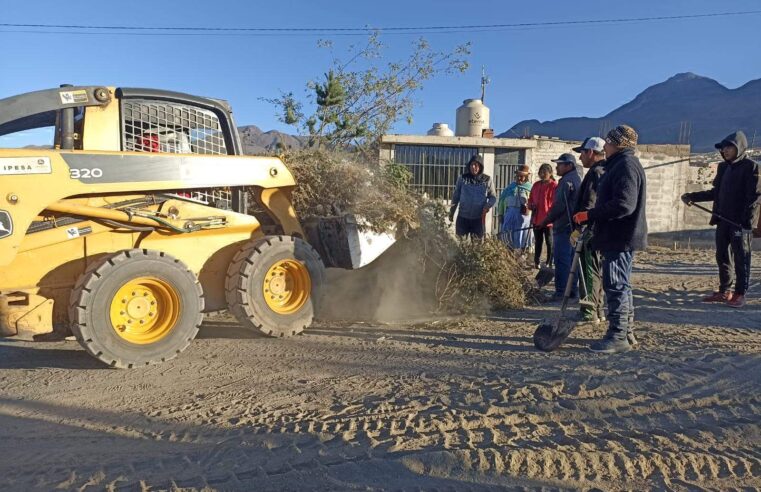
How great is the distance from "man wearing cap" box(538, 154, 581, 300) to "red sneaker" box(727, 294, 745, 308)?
73.1 inches

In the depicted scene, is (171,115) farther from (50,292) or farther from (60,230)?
(50,292)

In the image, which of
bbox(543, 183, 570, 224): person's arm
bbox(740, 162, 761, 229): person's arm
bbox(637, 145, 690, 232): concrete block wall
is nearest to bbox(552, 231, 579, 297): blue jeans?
bbox(543, 183, 570, 224): person's arm

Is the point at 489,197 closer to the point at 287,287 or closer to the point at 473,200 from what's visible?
the point at 473,200

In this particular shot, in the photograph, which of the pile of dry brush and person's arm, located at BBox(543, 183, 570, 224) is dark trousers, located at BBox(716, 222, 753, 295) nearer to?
person's arm, located at BBox(543, 183, 570, 224)

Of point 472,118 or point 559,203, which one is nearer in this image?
point 559,203

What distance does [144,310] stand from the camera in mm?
4359

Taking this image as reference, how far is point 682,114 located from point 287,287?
76211mm

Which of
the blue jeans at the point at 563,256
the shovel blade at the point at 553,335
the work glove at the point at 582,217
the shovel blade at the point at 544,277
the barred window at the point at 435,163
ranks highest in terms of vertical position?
the barred window at the point at 435,163

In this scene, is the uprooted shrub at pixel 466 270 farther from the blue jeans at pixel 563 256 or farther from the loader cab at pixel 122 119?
the loader cab at pixel 122 119

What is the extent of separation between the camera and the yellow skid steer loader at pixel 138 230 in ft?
13.0

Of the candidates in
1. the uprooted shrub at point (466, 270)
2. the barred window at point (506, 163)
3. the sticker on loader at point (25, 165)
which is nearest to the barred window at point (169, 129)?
the sticker on loader at point (25, 165)

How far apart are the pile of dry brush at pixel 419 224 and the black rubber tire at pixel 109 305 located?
1.70 meters

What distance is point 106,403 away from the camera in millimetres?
3621

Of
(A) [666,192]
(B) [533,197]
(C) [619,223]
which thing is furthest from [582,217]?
(A) [666,192]
